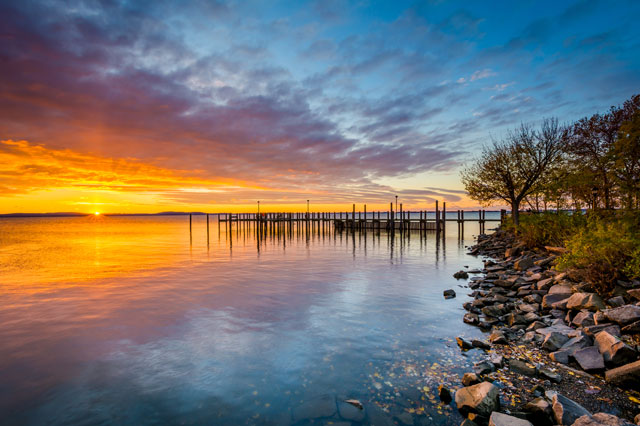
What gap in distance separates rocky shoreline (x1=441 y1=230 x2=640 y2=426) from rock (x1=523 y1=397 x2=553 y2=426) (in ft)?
0.04

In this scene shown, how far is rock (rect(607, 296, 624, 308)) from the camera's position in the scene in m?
7.98

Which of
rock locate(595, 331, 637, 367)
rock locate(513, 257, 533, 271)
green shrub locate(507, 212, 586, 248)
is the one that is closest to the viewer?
rock locate(595, 331, 637, 367)

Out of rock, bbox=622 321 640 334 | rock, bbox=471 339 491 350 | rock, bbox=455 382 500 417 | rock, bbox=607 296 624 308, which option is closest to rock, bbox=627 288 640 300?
rock, bbox=607 296 624 308

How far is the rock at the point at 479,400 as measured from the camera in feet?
15.4

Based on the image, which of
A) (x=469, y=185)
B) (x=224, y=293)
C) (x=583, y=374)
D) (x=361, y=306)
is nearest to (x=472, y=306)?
(x=361, y=306)

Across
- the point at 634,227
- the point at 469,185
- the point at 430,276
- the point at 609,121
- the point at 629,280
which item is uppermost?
the point at 609,121

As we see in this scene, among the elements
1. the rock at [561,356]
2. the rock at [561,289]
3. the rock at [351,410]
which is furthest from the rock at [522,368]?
the rock at [561,289]

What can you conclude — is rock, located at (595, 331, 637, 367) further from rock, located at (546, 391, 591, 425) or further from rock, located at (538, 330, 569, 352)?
rock, located at (546, 391, 591, 425)

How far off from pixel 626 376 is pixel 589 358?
677 millimetres

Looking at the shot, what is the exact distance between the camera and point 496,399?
478 centimetres

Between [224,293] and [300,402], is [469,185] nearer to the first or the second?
[224,293]

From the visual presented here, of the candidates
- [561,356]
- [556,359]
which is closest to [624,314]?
[561,356]

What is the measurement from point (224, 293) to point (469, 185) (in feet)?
87.5

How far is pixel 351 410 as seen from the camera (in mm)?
5137
